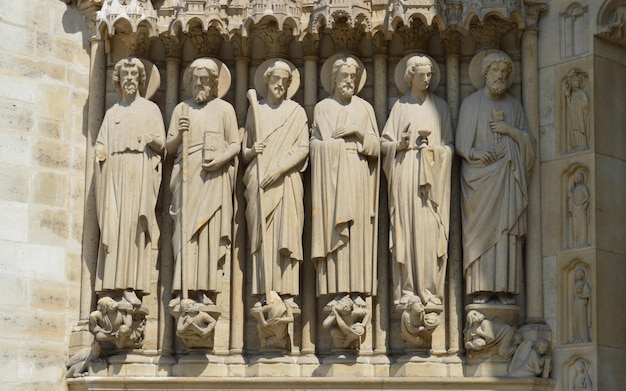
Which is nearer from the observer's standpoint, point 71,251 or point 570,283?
point 570,283

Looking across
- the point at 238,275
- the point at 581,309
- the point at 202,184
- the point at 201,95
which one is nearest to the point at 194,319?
the point at 238,275

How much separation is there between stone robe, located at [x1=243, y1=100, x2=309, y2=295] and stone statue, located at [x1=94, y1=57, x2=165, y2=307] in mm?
835

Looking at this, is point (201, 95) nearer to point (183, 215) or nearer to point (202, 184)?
point (202, 184)

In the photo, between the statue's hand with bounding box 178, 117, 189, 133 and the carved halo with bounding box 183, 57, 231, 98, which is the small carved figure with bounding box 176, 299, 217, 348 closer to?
the statue's hand with bounding box 178, 117, 189, 133

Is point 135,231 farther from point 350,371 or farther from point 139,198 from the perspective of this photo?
point 350,371

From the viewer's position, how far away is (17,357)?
1186cm

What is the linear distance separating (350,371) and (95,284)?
2.30 m

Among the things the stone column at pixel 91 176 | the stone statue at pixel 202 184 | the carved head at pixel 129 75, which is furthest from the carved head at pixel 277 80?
the stone column at pixel 91 176

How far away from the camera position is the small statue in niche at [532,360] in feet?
37.3

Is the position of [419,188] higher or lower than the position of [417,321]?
higher

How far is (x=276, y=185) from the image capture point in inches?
469

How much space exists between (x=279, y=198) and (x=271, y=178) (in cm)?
18

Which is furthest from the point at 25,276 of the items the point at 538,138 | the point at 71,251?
the point at 538,138

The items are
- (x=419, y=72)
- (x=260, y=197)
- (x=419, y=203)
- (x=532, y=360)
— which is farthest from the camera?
(x=419, y=72)
